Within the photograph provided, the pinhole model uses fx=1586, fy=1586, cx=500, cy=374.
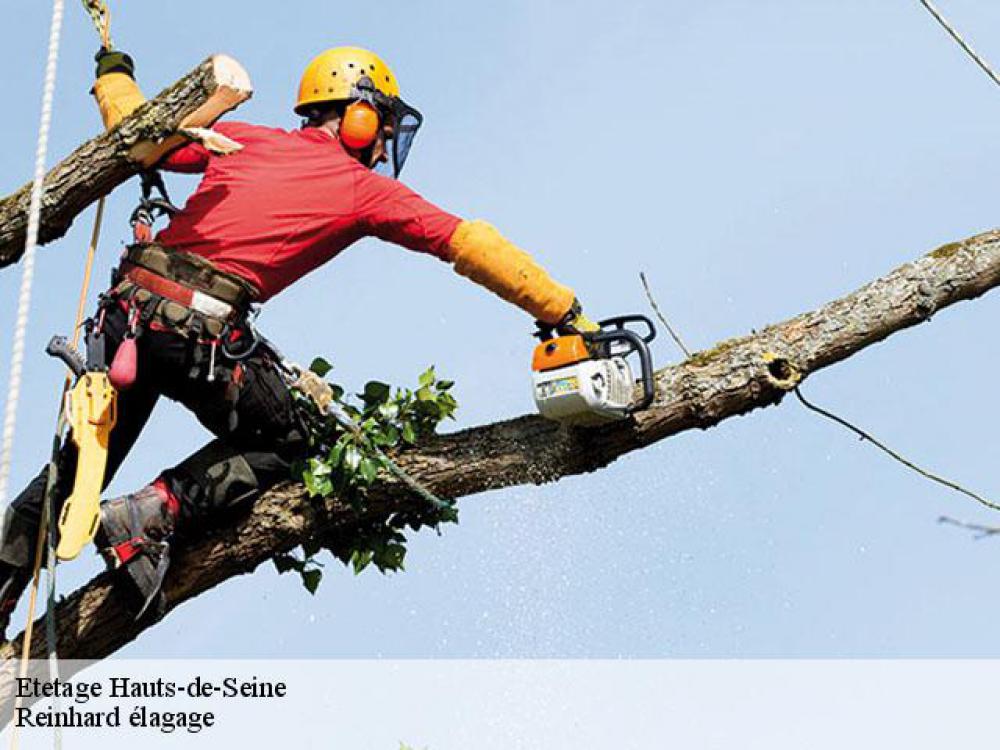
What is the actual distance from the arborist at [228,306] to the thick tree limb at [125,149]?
267 millimetres

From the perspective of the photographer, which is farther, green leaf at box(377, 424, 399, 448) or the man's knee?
green leaf at box(377, 424, 399, 448)

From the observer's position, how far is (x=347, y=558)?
5.78m

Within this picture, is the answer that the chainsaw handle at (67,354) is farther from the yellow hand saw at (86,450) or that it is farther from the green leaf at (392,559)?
the green leaf at (392,559)

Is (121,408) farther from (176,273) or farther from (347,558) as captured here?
(347,558)

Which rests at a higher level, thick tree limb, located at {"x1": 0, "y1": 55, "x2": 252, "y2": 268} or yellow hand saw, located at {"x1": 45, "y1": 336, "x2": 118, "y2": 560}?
thick tree limb, located at {"x1": 0, "y1": 55, "x2": 252, "y2": 268}

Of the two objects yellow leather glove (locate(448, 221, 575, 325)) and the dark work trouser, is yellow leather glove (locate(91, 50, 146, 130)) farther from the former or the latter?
yellow leather glove (locate(448, 221, 575, 325))

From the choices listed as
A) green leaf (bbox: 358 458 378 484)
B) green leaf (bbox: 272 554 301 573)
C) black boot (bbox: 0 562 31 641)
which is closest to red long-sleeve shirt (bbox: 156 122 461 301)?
green leaf (bbox: 358 458 378 484)

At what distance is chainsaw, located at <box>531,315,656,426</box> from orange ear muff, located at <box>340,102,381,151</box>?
3.32 feet

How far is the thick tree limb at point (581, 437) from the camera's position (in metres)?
5.48

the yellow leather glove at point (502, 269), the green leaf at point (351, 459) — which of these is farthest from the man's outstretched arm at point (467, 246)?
the green leaf at point (351, 459)

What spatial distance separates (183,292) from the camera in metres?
5.36

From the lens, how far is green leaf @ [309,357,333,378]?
19.0 ft

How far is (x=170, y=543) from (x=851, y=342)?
97.4 inches
